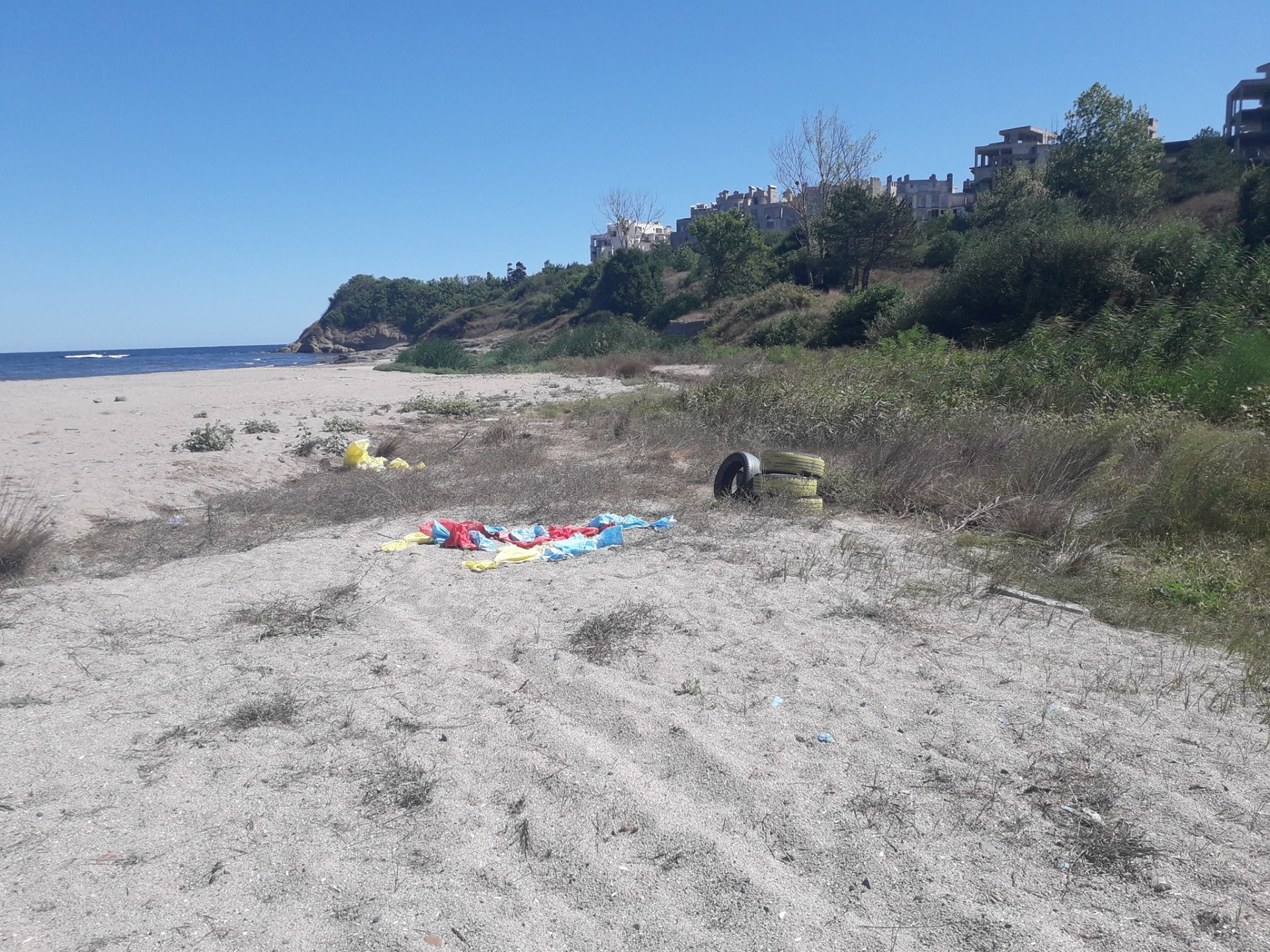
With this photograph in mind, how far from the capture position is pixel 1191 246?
19.2 m

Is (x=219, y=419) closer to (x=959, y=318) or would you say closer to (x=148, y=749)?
(x=148, y=749)

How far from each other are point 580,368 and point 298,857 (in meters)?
27.3

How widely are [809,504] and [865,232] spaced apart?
118 ft

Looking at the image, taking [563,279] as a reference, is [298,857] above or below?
below

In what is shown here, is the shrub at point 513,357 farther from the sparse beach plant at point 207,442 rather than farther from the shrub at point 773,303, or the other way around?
the sparse beach plant at point 207,442

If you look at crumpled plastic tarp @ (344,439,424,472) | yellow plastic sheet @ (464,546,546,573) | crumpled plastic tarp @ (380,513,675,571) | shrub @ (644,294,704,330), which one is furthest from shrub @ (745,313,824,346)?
yellow plastic sheet @ (464,546,546,573)

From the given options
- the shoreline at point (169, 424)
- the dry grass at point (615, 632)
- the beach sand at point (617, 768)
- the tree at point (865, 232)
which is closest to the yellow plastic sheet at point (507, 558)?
the beach sand at point (617, 768)

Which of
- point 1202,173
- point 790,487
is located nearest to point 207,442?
point 790,487

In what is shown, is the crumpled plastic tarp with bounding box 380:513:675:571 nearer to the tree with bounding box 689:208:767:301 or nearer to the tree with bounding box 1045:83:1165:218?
the tree with bounding box 1045:83:1165:218

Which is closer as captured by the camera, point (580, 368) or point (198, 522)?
point (198, 522)

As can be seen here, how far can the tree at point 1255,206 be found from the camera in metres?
25.7

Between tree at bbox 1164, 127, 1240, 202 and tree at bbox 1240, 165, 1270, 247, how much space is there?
224 inches

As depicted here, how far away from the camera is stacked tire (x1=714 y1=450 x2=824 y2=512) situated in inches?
295

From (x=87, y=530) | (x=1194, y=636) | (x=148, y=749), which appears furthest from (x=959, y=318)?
(x=148, y=749)
